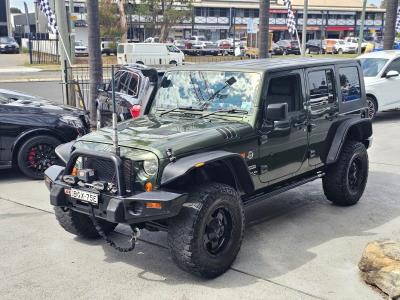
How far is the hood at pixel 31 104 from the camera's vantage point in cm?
818

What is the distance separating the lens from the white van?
33.5m

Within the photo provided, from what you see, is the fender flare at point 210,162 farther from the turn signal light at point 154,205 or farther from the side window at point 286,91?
the side window at point 286,91

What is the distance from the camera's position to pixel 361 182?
264 inches

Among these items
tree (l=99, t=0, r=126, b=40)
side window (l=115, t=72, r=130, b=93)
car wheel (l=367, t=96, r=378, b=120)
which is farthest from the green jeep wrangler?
tree (l=99, t=0, r=126, b=40)

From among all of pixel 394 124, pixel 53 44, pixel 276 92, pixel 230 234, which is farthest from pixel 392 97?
pixel 53 44

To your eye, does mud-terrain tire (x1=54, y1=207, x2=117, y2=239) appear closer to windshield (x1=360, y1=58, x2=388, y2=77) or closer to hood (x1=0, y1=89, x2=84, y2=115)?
hood (x1=0, y1=89, x2=84, y2=115)

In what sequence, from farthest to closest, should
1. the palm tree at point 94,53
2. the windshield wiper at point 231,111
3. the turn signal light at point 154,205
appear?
1. the palm tree at point 94,53
2. the windshield wiper at point 231,111
3. the turn signal light at point 154,205

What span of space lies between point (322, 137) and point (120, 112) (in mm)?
4493

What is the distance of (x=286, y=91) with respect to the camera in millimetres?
5602

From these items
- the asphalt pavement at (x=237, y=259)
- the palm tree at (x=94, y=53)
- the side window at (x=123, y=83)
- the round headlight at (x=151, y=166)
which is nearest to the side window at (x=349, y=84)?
the asphalt pavement at (x=237, y=259)

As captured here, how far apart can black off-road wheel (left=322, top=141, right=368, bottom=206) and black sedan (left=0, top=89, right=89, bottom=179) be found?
13.8 feet

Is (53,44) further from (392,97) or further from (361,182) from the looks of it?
(361,182)

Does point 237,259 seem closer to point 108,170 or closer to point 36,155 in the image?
point 108,170

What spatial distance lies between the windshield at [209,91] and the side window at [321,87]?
986mm
